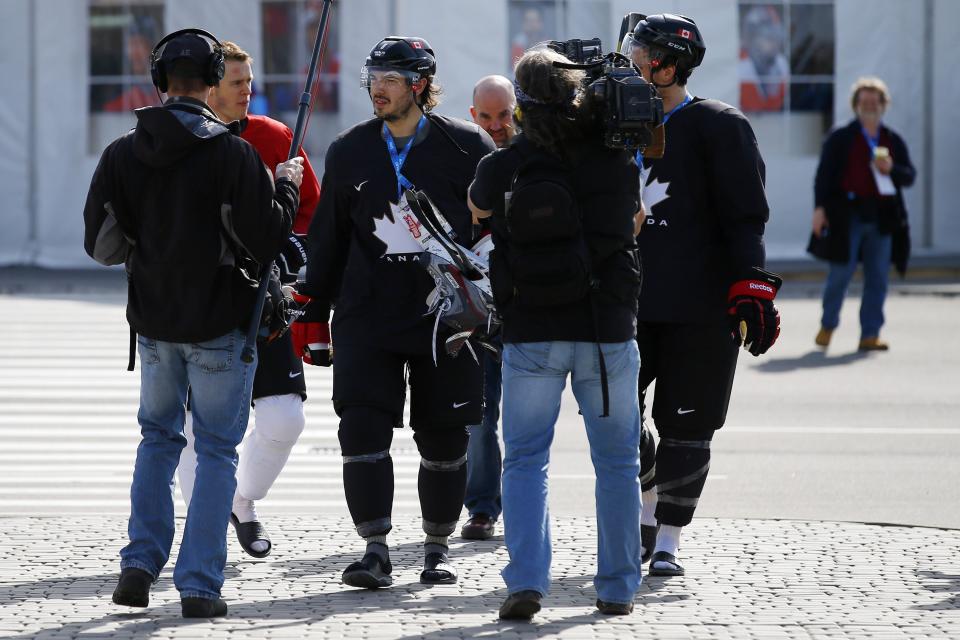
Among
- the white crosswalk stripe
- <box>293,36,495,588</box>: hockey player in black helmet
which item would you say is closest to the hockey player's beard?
<box>293,36,495,588</box>: hockey player in black helmet

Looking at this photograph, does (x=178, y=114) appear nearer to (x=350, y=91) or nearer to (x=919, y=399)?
(x=919, y=399)

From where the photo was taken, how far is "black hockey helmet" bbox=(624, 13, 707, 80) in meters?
6.08

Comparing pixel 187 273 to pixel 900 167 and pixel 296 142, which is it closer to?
pixel 296 142

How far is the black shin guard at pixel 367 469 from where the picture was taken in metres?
5.94

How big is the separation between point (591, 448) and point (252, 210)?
1.27m

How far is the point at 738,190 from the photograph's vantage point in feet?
19.7

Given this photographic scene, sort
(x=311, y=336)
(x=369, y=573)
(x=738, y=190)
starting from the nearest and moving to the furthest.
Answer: (x=369, y=573)
(x=738, y=190)
(x=311, y=336)

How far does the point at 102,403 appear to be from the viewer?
36.4 ft

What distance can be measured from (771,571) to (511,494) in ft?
4.05

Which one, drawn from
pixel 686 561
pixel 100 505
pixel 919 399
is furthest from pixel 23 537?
pixel 919 399

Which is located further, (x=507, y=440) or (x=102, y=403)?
(x=102, y=403)

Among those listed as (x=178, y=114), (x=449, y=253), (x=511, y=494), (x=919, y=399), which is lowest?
(x=919, y=399)

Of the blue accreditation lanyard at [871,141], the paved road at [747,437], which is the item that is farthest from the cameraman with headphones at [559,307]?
the blue accreditation lanyard at [871,141]

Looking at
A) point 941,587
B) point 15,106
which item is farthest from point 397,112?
point 15,106
